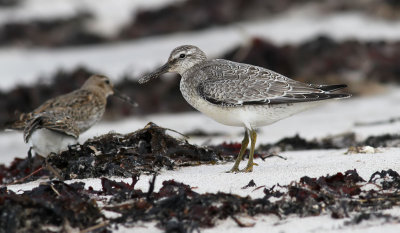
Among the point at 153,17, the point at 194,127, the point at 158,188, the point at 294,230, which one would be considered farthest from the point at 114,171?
the point at 153,17

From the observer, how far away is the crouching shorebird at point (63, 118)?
634cm

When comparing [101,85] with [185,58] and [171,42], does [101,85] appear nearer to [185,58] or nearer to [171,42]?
[185,58]

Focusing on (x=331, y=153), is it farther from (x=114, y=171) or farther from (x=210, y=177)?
(x=114, y=171)

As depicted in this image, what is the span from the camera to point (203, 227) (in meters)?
3.79

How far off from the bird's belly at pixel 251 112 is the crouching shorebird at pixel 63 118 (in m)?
1.30

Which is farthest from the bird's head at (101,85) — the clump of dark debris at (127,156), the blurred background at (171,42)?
the clump of dark debris at (127,156)

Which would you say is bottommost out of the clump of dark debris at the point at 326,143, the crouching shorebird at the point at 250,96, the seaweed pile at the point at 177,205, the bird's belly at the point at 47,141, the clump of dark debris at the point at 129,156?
the seaweed pile at the point at 177,205

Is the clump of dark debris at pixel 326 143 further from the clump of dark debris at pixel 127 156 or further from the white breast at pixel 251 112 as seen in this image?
the white breast at pixel 251 112

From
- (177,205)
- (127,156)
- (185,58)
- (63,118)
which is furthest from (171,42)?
(177,205)

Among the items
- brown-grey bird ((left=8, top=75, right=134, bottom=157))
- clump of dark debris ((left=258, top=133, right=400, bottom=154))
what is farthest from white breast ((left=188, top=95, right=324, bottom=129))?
brown-grey bird ((left=8, top=75, right=134, bottom=157))

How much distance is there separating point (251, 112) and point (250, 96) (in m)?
0.13

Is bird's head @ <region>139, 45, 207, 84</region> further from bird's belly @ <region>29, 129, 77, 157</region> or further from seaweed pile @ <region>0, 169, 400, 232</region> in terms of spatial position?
seaweed pile @ <region>0, 169, 400, 232</region>

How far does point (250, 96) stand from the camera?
5449 millimetres

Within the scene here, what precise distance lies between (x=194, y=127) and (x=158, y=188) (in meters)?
4.64
